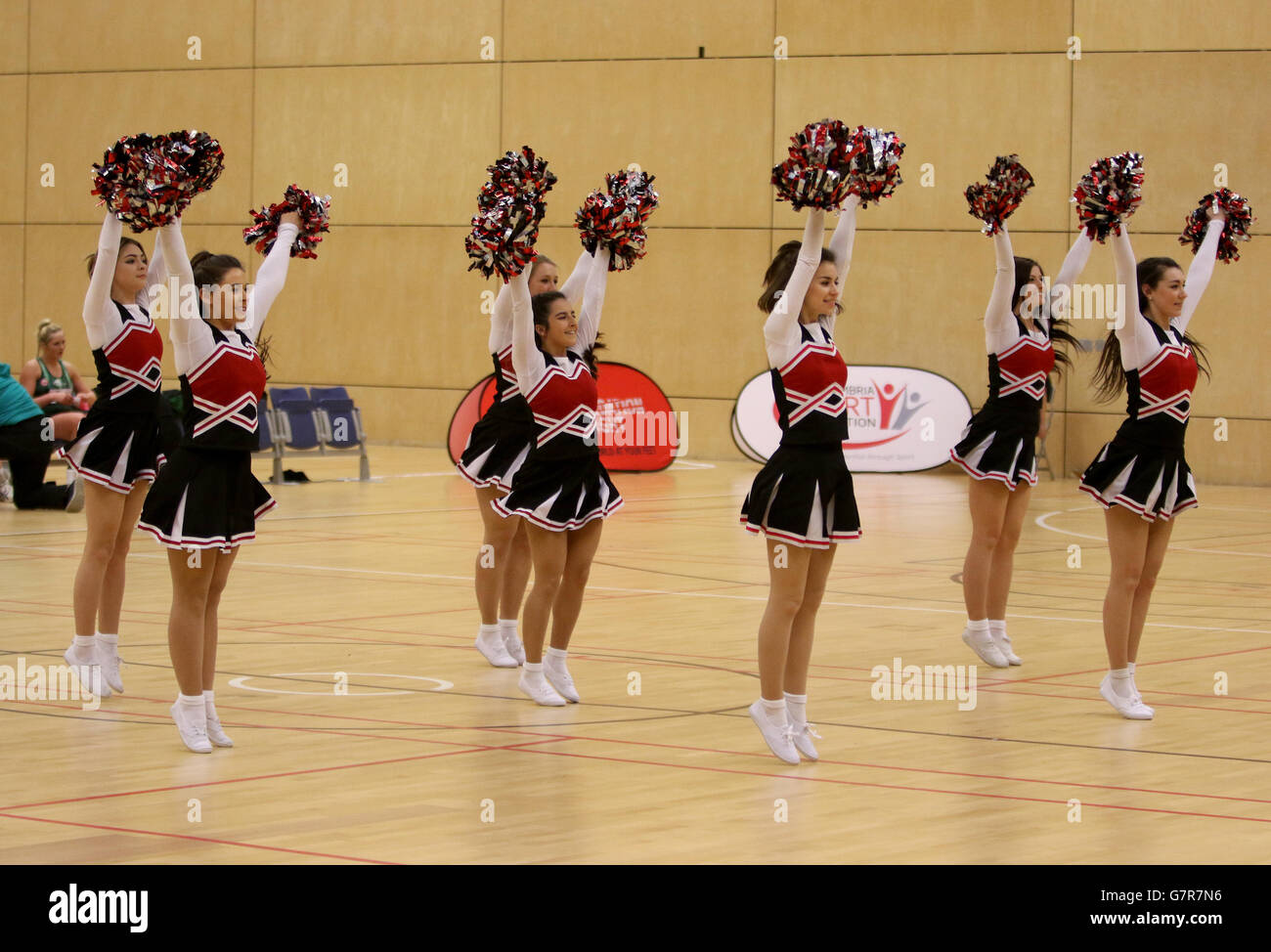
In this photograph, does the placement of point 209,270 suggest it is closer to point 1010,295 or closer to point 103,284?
point 103,284

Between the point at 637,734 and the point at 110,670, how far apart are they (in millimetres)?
2120

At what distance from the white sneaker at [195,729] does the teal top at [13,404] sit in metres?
8.51

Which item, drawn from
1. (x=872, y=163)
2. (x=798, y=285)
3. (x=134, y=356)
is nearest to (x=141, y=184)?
(x=134, y=356)

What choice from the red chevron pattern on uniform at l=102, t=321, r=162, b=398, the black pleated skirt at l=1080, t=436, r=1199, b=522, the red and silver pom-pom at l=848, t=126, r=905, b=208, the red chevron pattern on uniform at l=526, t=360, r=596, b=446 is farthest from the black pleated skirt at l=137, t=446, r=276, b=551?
the black pleated skirt at l=1080, t=436, r=1199, b=522

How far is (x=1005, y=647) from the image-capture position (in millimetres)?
7871

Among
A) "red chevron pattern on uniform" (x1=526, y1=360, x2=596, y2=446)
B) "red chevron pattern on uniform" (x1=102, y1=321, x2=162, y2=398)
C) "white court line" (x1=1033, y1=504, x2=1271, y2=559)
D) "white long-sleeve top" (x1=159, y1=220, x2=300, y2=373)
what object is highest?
"white long-sleeve top" (x1=159, y1=220, x2=300, y2=373)

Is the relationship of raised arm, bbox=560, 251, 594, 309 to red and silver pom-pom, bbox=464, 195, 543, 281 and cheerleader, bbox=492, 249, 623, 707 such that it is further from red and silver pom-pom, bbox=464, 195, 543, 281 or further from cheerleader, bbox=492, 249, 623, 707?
red and silver pom-pom, bbox=464, 195, 543, 281

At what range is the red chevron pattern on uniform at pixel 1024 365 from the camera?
25.8 ft

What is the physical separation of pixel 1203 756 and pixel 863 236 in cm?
1391

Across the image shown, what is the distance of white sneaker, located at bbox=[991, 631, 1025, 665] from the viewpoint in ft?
25.7

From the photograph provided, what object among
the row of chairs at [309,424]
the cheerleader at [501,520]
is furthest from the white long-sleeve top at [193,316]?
the row of chairs at [309,424]

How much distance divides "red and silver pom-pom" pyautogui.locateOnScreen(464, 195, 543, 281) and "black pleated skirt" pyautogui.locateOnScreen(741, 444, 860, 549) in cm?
120
